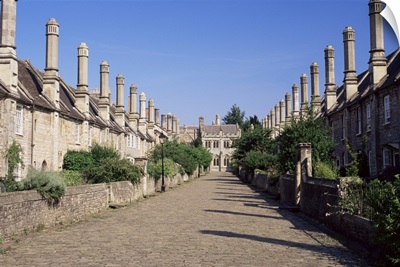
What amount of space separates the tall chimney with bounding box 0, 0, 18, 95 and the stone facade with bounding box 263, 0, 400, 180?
1789 centimetres

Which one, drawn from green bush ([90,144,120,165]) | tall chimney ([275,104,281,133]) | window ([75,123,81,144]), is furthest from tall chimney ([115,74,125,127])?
tall chimney ([275,104,281,133])

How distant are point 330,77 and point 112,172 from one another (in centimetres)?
2186

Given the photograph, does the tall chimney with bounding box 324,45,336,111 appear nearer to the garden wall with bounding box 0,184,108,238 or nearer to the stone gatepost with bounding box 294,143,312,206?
the stone gatepost with bounding box 294,143,312,206

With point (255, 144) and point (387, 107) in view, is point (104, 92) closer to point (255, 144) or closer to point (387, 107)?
point (255, 144)

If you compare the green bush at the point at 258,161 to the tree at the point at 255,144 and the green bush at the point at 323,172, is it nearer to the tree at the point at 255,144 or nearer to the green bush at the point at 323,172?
the tree at the point at 255,144

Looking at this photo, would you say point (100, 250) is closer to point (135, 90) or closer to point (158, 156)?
point (158, 156)

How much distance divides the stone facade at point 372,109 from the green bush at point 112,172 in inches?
467

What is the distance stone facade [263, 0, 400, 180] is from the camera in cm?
2558

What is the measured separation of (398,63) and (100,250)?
23845 mm

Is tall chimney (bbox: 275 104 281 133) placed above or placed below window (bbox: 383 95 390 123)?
above

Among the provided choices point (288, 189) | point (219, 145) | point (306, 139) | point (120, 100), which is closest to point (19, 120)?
point (288, 189)

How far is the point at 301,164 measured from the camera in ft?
71.3

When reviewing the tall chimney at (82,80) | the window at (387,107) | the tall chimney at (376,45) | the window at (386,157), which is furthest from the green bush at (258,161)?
the window at (387,107)

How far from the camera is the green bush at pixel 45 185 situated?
1499 centimetres
